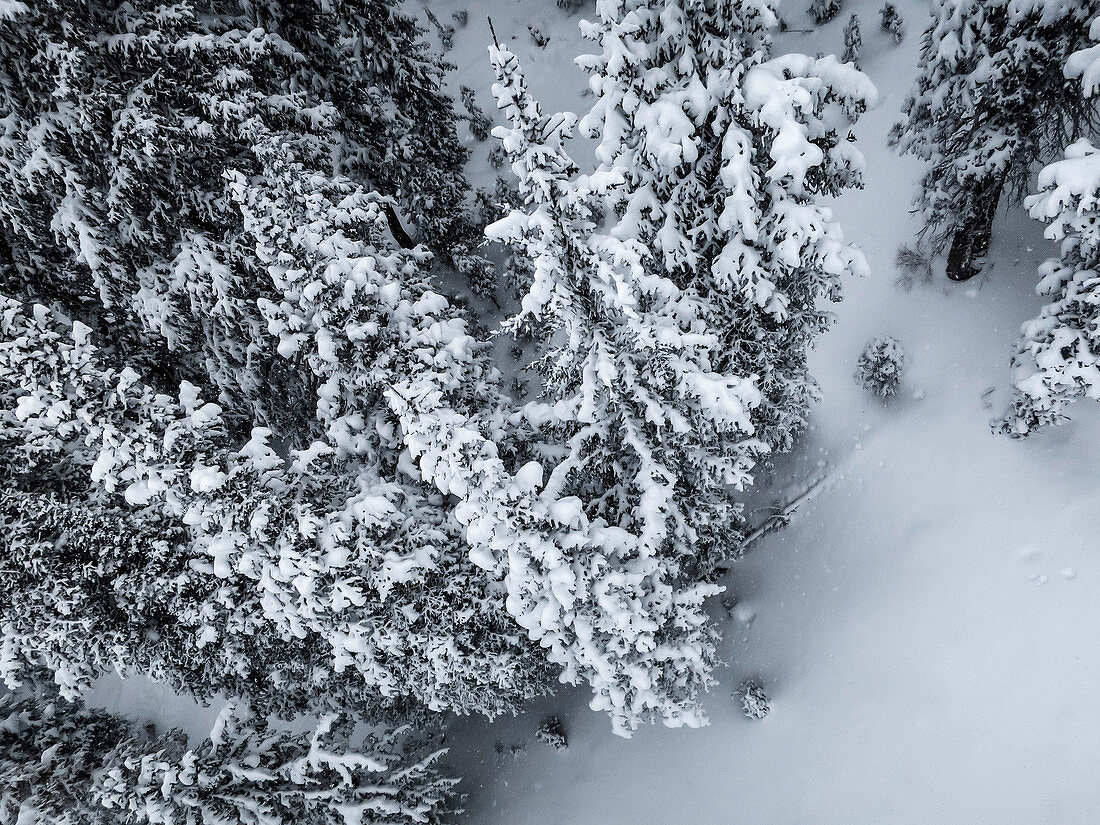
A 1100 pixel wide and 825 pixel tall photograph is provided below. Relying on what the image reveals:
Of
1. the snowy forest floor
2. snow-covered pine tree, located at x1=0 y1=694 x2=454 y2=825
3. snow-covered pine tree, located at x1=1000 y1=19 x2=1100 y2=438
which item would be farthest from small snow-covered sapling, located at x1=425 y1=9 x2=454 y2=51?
snow-covered pine tree, located at x1=0 y1=694 x2=454 y2=825

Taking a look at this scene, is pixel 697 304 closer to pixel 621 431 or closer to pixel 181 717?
pixel 621 431

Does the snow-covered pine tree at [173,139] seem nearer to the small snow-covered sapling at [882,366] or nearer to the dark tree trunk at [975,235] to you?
the small snow-covered sapling at [882,366]

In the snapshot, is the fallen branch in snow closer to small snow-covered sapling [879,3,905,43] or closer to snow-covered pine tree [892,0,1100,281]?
snow-covered pine tree [892,0,1100,281]

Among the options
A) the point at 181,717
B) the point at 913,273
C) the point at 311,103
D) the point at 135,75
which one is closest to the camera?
the point at 135,75

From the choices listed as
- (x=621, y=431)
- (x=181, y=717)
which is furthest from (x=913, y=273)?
(x=181, y=717)

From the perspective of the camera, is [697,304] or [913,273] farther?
→ [913,273]

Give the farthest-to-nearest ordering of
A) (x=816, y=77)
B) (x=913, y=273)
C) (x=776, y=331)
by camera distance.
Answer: (x=913, y=273), (x=776, y=331), (x=816, y=77)

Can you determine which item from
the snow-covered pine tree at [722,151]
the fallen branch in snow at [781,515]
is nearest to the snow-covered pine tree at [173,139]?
the snow-covered pine tree at [722,151]
